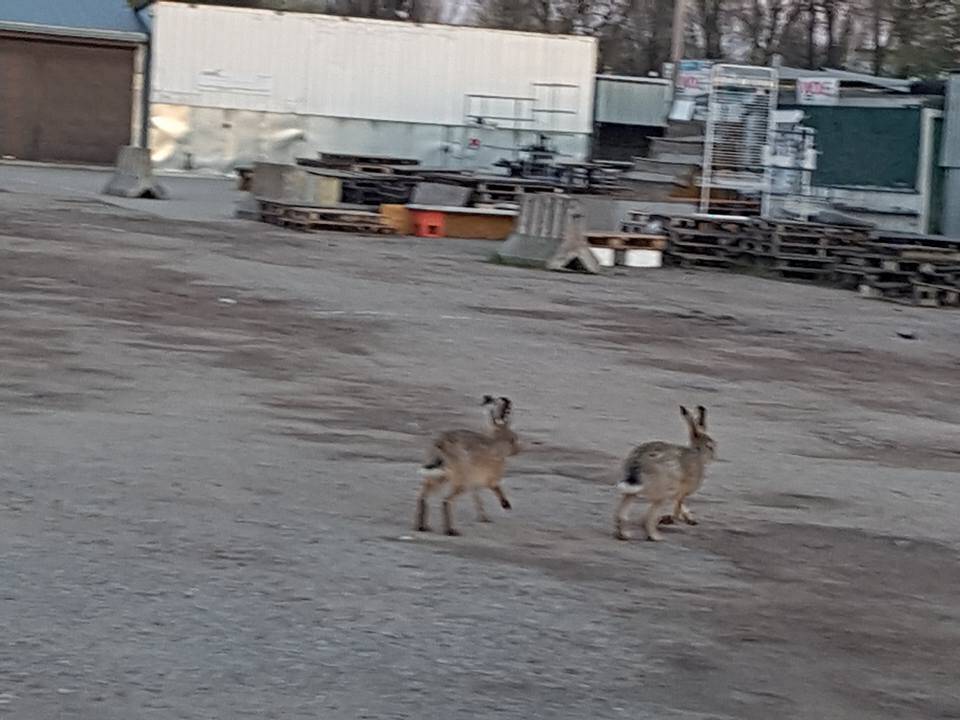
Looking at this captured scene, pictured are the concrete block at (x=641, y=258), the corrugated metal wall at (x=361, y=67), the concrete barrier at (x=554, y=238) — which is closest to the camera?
the concrete barrier at (x=554, y=238)

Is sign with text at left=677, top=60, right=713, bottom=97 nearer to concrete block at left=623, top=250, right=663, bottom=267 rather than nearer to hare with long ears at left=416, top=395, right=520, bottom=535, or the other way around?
concrete block at left=623, top=250, right=663, bottom=267

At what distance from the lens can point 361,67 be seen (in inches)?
1879

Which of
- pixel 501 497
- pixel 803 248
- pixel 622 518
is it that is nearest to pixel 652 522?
pixel 622 518

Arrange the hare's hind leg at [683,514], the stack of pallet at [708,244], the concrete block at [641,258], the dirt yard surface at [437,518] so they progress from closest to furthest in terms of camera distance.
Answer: the dirt yard surface at [437,518] < the hare's hind leg at [683,514] < the concrete block at [641,258] < the stack of pallet at [708,244]

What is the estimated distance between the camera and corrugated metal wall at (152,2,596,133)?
46688 millimetres

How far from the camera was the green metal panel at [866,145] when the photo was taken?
32.1m

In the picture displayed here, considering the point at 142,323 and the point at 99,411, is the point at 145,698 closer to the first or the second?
the point at 99,411

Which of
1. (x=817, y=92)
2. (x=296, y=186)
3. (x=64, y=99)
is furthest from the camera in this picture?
(x=64, y=99)

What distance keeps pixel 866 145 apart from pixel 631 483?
84.0ft

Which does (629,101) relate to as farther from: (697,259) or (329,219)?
(697,259)

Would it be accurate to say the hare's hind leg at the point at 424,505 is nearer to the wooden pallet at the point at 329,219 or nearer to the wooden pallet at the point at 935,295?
the wooden pallet at the point at 935,295

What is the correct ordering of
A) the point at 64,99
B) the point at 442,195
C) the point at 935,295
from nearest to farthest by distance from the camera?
the point at 935,295 < the point at 442,195 < the point at 64,99

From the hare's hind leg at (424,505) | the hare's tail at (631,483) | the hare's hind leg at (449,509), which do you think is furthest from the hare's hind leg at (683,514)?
the hare's hind leg at (424,505)

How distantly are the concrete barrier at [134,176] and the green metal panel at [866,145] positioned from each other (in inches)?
500
